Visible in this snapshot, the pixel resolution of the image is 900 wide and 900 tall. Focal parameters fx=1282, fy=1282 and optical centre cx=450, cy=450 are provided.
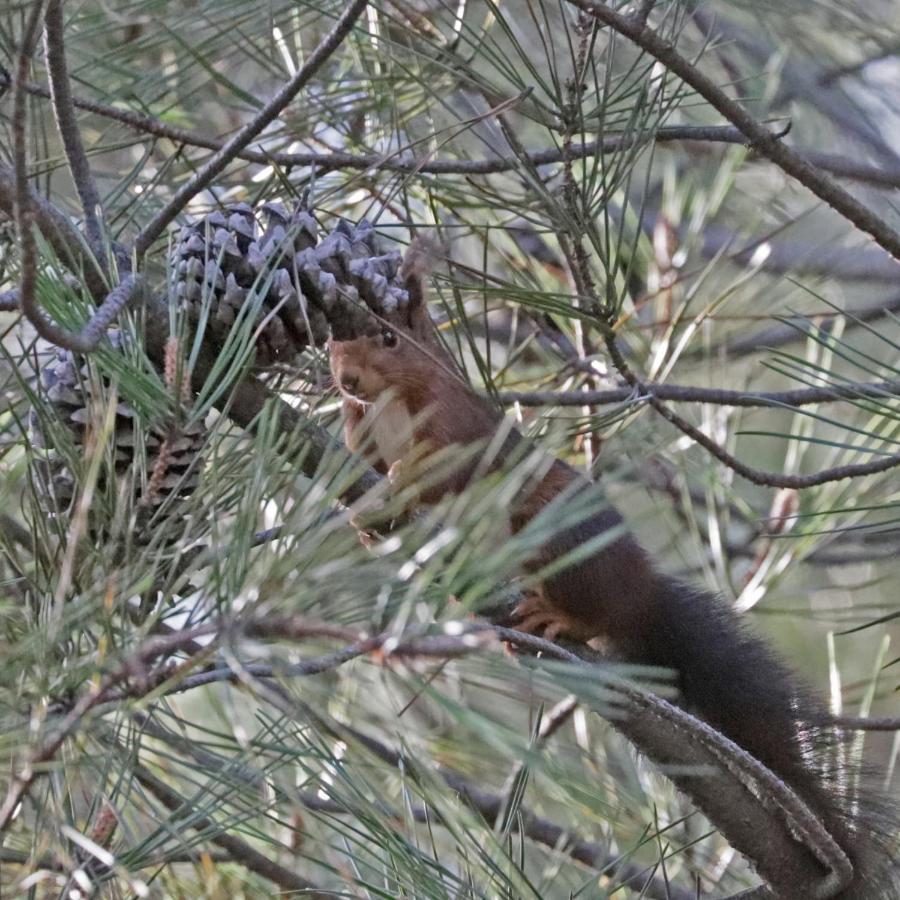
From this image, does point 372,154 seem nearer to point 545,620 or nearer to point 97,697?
point 545,620

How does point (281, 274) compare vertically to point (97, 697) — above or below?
above

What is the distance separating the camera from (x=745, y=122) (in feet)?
4.01

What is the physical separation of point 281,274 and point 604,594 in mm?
668

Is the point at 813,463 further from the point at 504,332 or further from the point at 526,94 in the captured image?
the point at 526,94

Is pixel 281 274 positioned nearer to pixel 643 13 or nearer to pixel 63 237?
pixel 63 237

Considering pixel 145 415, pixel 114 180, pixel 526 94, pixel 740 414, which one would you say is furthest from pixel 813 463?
pixel 145 415

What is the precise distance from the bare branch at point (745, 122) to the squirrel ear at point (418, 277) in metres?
0.34

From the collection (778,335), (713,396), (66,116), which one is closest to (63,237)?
(66,116)

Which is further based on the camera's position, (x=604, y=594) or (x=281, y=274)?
(x=604, y=594)

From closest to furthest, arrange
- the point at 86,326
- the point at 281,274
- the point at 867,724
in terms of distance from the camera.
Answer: the point at 86,326 → the point at 281,274 → the point at 867,724

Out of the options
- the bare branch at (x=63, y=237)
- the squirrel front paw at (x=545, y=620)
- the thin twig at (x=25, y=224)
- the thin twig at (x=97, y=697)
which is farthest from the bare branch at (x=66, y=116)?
the squirrel front paw at (x=545, y=620)

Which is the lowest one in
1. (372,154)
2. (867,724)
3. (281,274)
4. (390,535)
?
(867,724)

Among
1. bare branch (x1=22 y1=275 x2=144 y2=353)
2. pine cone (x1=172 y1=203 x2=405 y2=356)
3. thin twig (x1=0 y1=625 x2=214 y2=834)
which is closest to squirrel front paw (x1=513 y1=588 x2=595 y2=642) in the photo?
pine cone (x1=172 y1=203 x2=405 y2=356)

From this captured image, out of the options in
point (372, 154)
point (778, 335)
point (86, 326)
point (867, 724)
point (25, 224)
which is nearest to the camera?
point (25, 224)
